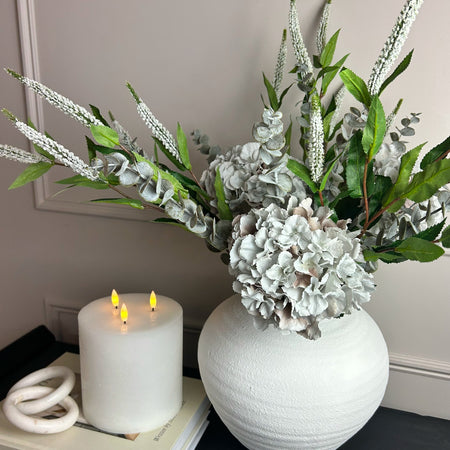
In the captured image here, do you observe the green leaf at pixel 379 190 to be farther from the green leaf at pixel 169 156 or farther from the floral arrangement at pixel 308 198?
the green leaf at pixel 169 156

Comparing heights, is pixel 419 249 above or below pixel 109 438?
above

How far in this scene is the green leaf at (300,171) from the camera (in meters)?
0.58

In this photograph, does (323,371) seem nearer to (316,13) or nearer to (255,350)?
(255,350)

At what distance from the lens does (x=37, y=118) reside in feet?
3.15

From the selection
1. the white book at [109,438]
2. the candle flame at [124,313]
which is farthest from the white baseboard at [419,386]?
the candle flame at [124,313]

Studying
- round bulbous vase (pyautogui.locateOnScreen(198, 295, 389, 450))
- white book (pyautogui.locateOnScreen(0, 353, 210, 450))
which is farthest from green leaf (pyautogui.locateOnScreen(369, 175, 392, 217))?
white book (pyautogui.locateOnScreen(0, 353, 210, 450))

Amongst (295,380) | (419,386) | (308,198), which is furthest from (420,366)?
(308,198)

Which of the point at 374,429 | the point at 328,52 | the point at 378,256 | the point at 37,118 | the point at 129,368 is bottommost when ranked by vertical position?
the point at 374,429

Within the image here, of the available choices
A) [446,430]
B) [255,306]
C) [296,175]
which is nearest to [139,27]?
[296,175]

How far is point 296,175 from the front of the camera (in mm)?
607

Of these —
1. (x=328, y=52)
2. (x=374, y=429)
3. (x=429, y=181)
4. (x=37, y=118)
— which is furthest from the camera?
(x=37, y=118)

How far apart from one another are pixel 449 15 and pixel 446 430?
0.60 meters

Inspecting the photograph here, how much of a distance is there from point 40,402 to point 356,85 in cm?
57

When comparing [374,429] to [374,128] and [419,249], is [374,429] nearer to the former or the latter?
[419,249]
